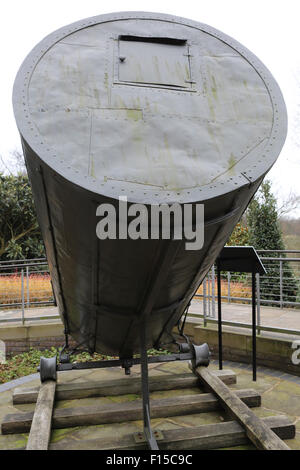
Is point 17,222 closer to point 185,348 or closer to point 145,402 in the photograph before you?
point 185,348

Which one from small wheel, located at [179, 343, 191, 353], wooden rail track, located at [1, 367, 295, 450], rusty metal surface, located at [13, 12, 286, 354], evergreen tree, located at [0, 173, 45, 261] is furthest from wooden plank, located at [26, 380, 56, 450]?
evergreen tree, located at [0, 173, 45, 261]

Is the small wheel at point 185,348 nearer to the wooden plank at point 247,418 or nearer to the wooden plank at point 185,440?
the wooden plank at point 247,418

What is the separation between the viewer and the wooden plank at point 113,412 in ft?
12.0

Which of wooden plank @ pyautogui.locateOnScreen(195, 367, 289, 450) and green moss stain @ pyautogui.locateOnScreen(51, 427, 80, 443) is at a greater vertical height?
wooden plank @ pyautogui.locateOnScreen(195, 367, 289, 450)

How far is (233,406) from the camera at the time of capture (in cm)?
362

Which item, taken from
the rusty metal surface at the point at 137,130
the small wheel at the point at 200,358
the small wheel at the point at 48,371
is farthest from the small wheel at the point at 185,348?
the rusty metal surface at the point at 137,130

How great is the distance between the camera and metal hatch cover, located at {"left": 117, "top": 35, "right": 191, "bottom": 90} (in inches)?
91.4

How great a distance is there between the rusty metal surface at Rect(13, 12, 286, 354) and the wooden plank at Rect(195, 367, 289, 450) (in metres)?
1.50

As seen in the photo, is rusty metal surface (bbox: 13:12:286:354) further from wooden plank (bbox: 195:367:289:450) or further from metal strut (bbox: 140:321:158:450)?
wooden plank (bbox: 195:367:289:450)

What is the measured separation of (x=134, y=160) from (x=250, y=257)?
3135mm

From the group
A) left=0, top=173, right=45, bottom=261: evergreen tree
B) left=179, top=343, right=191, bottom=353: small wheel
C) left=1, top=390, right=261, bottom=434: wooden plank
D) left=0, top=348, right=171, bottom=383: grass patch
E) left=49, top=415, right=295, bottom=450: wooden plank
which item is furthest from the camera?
left=0, top=173, right=45, bottom=261: evergreen tree

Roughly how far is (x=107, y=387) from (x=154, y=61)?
353cm

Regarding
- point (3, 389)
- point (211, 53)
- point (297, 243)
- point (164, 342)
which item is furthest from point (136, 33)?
point (297, 243)
